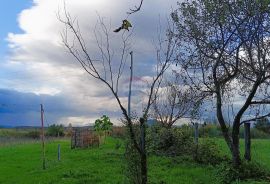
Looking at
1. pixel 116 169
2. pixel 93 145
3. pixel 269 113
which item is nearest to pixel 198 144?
pixel 116 169

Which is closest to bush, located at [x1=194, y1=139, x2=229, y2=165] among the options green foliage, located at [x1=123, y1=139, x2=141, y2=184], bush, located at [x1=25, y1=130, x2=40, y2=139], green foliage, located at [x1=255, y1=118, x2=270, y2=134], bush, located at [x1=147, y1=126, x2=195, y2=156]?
bush, located at [x1=147, y1=126, x2=195, y2=156]

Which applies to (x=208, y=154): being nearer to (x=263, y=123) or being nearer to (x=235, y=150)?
(x=235, y=150)

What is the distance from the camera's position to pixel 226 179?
51.5 ft

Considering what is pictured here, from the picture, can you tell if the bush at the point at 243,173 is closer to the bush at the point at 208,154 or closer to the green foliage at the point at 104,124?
the bush at the point at 208,154

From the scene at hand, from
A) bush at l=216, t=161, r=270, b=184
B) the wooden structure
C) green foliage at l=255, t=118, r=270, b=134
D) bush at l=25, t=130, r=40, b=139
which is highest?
bush at l=25, t=130, r=40, b=139

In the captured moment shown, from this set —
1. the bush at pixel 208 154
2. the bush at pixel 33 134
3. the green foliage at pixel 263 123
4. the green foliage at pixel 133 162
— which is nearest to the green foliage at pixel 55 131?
the bush at pixel 33 134

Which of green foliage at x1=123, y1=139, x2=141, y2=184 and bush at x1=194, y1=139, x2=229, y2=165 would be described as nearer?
green foliage at x1=123, y1=139, x2=141, y2=184

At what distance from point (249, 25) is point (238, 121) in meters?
3.40

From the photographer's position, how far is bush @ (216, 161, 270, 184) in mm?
15828

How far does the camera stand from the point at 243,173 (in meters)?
16.3

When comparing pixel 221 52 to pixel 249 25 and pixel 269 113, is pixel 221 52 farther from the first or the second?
pixel 269 113

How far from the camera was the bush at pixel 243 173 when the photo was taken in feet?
51.9

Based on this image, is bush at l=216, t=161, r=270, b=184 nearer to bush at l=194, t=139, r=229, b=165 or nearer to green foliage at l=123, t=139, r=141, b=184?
bush at l=194, t=139, r=229, b=165

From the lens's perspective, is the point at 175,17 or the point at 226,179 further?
the point at 175,17
